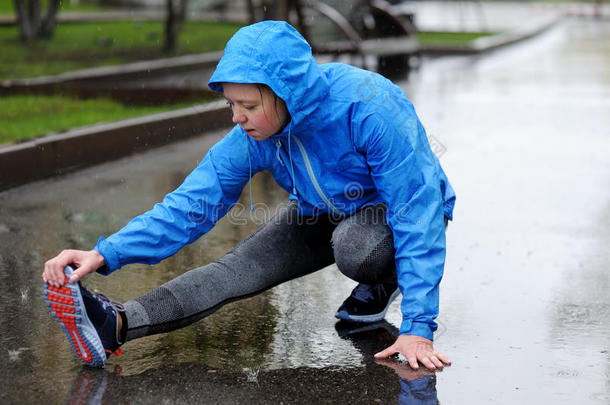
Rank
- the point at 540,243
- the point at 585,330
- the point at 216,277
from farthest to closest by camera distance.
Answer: the point at 540,243, the point at 585,330, the point at 216,277

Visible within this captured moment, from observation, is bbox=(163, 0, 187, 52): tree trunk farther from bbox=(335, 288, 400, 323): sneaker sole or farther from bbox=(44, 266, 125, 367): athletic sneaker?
bbox=(44, 266, 125, 367): athletic sneaker

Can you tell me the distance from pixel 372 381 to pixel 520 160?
4.75 meters

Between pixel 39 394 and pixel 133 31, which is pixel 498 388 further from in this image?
pixel 133 31

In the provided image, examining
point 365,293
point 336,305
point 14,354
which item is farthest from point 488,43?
point 14,354

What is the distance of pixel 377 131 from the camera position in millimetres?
3240

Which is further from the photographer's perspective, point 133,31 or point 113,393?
point 133,31

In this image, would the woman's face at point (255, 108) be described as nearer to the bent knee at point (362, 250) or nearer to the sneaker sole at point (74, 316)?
the bent knee at point (362, 250)

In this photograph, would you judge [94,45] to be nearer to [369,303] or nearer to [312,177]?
[369,303]

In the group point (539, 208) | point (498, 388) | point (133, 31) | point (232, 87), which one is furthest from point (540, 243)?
point (133, 31)

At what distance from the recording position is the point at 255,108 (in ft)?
10.2

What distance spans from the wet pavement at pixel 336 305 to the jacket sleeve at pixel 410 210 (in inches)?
10.4

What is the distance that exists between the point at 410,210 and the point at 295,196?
55 cm

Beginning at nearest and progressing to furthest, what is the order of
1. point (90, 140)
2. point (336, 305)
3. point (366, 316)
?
point (366, 316)
point (336, 305)
point (90, 140)

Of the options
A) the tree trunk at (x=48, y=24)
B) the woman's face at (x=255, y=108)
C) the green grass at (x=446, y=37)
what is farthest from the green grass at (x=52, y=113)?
the green grass at (x=446, y=37)
